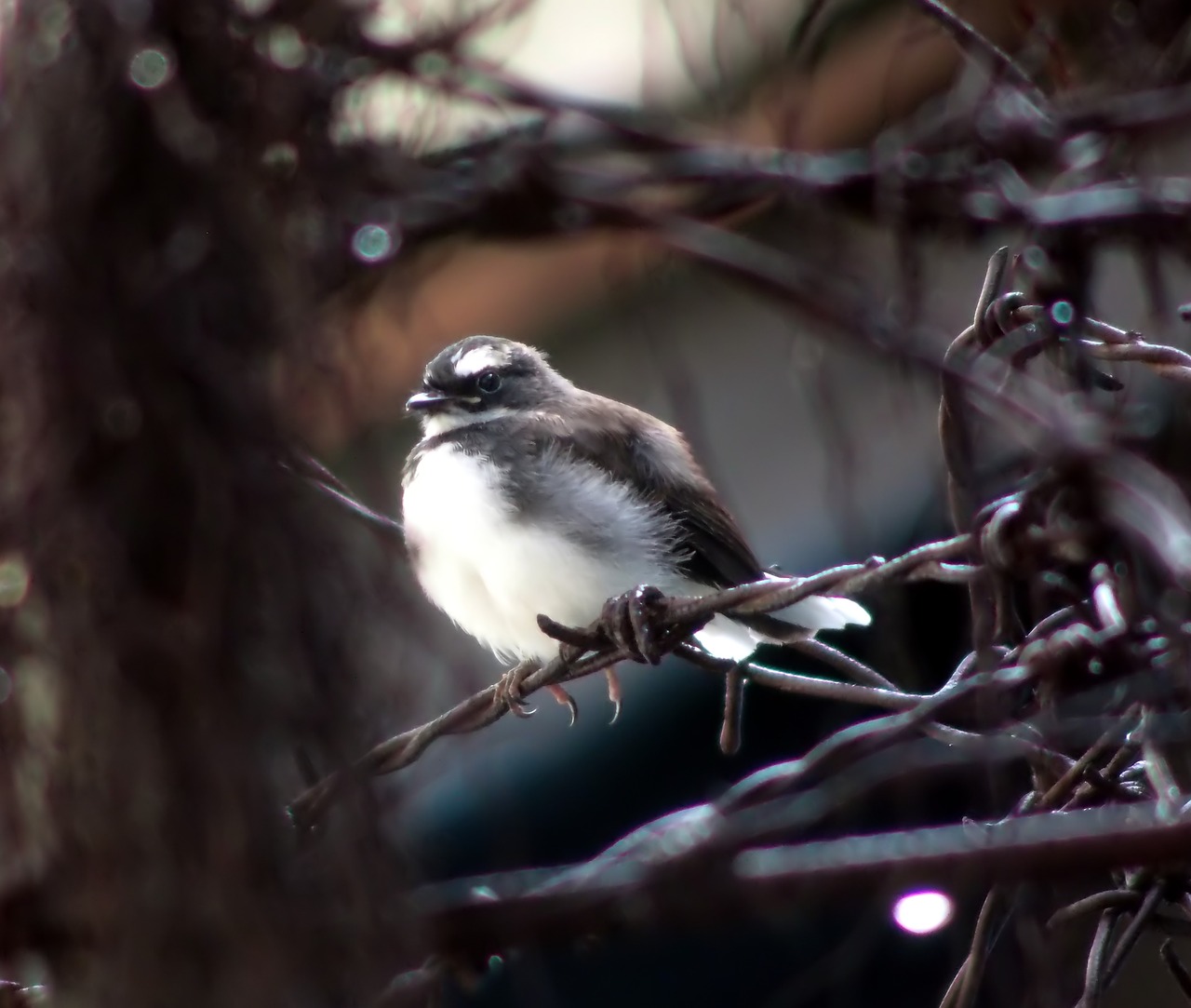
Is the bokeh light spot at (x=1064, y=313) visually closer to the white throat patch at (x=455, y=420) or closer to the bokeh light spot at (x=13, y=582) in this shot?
the bokeh light spot at (x=13, y=582)

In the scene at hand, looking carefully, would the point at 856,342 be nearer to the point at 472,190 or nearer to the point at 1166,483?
the point at 1166,483

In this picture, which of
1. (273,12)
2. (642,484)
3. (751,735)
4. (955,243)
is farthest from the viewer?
(751,735)

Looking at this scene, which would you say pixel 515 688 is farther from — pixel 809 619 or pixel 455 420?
pixel 455 420

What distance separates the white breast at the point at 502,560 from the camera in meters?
4.26

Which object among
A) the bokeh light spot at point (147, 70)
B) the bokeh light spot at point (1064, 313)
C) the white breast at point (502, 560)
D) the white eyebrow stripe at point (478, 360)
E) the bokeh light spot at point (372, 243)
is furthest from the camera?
the white eyebrow stripe at point (478, 360)

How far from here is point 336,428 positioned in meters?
1.81

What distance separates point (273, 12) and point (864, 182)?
879mm

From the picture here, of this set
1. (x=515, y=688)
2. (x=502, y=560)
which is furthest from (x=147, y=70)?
(x=502, y=560)

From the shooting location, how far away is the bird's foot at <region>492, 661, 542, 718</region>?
10.2 feet

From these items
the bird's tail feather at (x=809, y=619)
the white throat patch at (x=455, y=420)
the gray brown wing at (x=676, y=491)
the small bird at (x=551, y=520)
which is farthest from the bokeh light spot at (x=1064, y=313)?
the white throat patch at (x=455, y=420)

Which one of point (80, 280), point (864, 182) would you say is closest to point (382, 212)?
point (80, 280)

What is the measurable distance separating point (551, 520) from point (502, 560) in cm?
18

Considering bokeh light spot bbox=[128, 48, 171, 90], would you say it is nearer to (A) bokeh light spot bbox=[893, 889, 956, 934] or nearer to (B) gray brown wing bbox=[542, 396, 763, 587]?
(A) bokeh light spot bbox=[893, 889, 956, 934]

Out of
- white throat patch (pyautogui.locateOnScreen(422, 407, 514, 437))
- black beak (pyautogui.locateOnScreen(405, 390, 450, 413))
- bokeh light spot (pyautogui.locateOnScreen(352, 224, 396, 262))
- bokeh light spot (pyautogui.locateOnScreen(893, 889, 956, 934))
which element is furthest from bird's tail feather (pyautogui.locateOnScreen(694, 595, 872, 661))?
bokeh light spot (pyautogui.locateOnScreen(352, 224, 396, 262))
